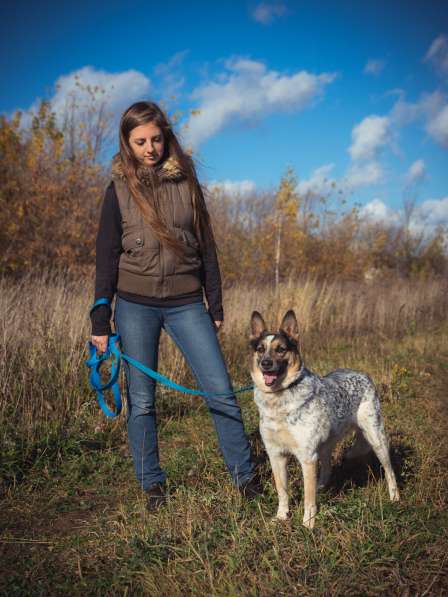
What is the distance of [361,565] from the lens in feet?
7.13

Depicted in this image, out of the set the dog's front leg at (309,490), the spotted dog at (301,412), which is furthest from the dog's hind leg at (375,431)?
the dog's front leg at (309,490)

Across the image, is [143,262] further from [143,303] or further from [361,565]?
[361,565]

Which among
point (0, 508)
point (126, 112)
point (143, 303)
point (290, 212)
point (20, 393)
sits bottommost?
point (0, 508)

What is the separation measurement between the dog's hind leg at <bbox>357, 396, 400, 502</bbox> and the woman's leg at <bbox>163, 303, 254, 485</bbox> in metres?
0.96

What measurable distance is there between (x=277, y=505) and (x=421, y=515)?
917 mm

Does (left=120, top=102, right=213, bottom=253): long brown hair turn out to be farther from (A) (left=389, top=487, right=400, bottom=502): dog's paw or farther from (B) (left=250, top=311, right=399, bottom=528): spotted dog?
(A) (left=389, top=487, right=400, bottom=502): dog's paw

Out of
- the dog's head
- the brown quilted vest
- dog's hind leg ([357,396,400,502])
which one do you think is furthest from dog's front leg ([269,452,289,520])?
the brown quilted vest

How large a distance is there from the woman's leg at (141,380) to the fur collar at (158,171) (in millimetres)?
784

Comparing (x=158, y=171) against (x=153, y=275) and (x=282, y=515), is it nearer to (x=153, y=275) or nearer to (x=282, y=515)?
(x=153, y=275)

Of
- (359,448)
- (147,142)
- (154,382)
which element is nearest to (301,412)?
(154,382)

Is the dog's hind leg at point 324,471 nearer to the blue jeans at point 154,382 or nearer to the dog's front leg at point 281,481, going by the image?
the dog's front leg at point 281,481

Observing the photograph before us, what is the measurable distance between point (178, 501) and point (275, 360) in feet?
3.76

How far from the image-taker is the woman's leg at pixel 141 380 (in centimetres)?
274

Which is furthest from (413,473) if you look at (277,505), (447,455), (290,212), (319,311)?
(290,212)
